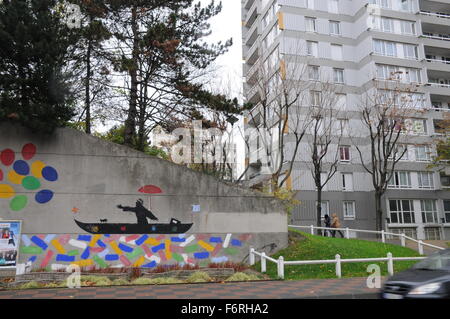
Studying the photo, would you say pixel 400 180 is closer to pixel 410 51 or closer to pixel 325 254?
pixel 410 51

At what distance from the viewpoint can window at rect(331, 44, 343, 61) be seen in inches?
1508

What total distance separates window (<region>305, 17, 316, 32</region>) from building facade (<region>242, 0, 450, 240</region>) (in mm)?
107

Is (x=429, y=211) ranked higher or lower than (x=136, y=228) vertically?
higher

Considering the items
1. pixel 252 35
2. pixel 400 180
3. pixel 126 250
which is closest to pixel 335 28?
pixel 252 35

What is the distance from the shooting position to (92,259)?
13078 mm

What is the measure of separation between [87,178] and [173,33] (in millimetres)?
6851

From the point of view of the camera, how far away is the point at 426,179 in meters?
37.8

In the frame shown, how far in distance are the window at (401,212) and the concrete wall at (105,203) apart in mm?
24970

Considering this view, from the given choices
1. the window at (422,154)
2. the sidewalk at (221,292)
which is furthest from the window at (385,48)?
the sidewalk at (221,292)

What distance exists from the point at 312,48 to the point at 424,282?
32827 mm

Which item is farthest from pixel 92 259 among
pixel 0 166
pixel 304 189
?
pixel 304 189

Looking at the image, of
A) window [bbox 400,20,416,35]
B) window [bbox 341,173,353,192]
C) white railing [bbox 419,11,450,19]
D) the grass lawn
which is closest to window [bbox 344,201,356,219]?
window [bbox 341,173,353,192]

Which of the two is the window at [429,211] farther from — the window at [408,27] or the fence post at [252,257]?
the fence post at [252,257]
